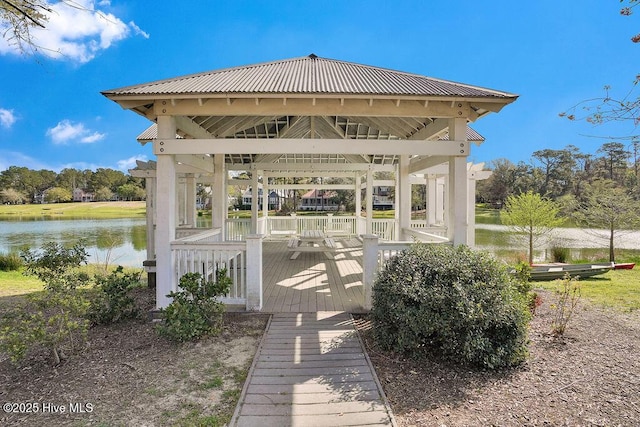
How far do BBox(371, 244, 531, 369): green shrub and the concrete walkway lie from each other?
0.56m

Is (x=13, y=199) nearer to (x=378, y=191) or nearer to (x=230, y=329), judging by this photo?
(x=378, y=191)

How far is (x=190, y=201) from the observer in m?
9.54

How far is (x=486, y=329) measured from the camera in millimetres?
3357

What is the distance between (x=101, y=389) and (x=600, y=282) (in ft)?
31.7

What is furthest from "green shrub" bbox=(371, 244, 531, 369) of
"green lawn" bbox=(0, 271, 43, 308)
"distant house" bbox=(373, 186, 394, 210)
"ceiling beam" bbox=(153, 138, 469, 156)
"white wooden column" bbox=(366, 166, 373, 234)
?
"distant house" bbox=(373, 186, 394, 210)

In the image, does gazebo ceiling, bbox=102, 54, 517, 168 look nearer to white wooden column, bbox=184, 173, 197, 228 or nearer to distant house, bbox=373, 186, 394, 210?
white wooden column, bbox=184, 173, 197, 228

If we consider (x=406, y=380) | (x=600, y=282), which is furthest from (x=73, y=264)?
(x=600, y=282)

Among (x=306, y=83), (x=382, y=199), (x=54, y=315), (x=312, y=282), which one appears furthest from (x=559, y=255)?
(x=382, y=199)

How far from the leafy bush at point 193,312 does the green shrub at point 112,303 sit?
106cm

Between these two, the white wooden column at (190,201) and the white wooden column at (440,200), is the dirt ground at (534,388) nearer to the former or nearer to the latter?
the white wooden column at (440,200)

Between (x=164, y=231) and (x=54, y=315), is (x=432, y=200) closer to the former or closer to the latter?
(x=164, y=231)

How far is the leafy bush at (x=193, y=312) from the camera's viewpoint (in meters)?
3.88

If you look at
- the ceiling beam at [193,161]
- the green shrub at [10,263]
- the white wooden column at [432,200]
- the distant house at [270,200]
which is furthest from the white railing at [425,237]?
the distant house at [270,200]

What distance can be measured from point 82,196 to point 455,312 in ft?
279
